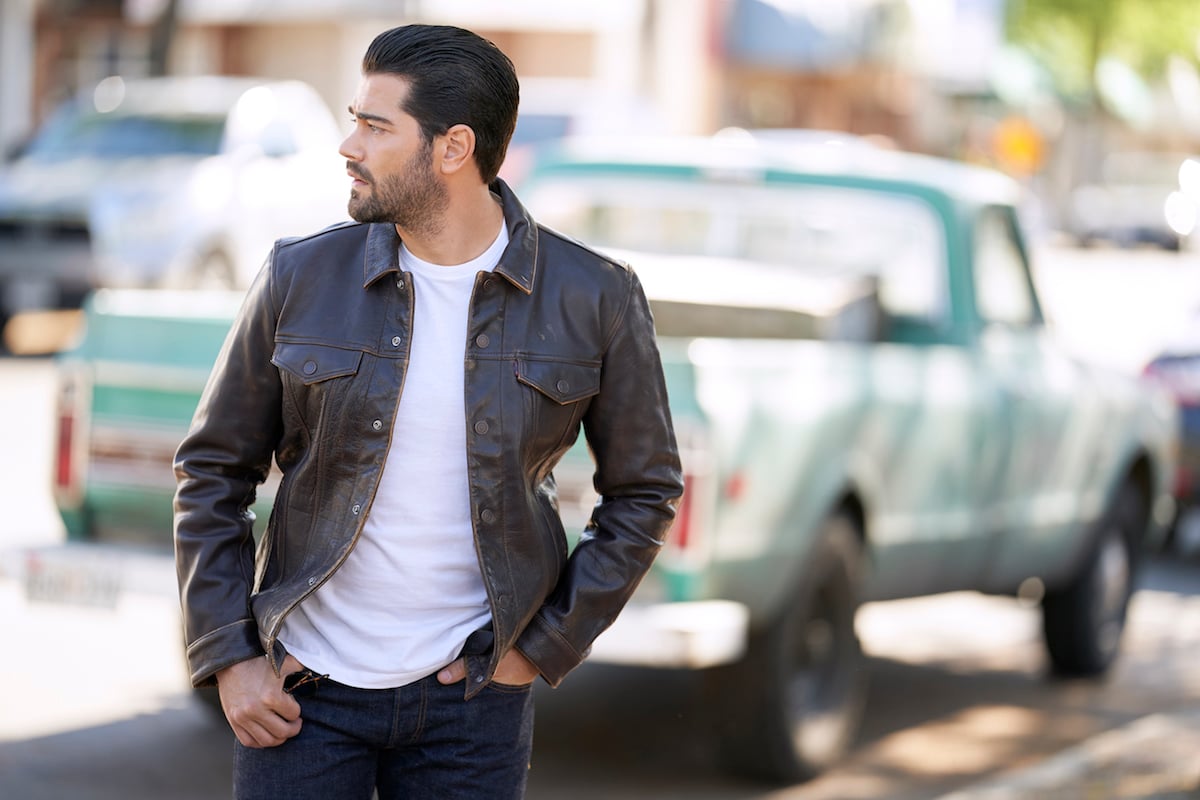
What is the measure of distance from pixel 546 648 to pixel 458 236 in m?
0.62

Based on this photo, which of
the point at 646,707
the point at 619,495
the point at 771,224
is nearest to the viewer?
the point at 619,495

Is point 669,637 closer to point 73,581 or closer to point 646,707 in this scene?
point 73,581

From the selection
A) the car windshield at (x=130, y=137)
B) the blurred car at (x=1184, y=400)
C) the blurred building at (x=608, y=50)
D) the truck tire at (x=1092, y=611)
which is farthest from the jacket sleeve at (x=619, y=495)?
the blurred building at (x=608, y=50)

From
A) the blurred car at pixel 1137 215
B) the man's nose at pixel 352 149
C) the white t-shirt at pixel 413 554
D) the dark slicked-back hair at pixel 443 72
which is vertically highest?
the dark slicked-back hair at pixel 443 72

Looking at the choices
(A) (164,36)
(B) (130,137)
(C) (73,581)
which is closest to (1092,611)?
(C) (73,581)

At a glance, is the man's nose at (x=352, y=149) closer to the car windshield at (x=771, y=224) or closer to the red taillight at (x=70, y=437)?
the red taillight at (x=70, y=437)

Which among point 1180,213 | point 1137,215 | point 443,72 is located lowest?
point 1137,215

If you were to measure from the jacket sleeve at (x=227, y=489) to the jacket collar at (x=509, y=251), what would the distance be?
0.16 meters

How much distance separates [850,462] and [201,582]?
3.49m

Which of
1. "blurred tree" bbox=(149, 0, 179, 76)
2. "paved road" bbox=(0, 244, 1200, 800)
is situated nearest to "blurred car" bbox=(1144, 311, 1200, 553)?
Result: "paved road" bbox=(0, 244, 1200, 800)

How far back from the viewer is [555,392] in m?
3.03

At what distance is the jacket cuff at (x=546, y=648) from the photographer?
9.99 feet

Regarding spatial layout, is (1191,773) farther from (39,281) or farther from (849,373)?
(39,281)

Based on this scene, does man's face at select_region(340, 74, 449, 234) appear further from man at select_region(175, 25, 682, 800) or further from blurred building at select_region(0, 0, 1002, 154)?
blurred building at select_region(0, 0, 1002, 154)
